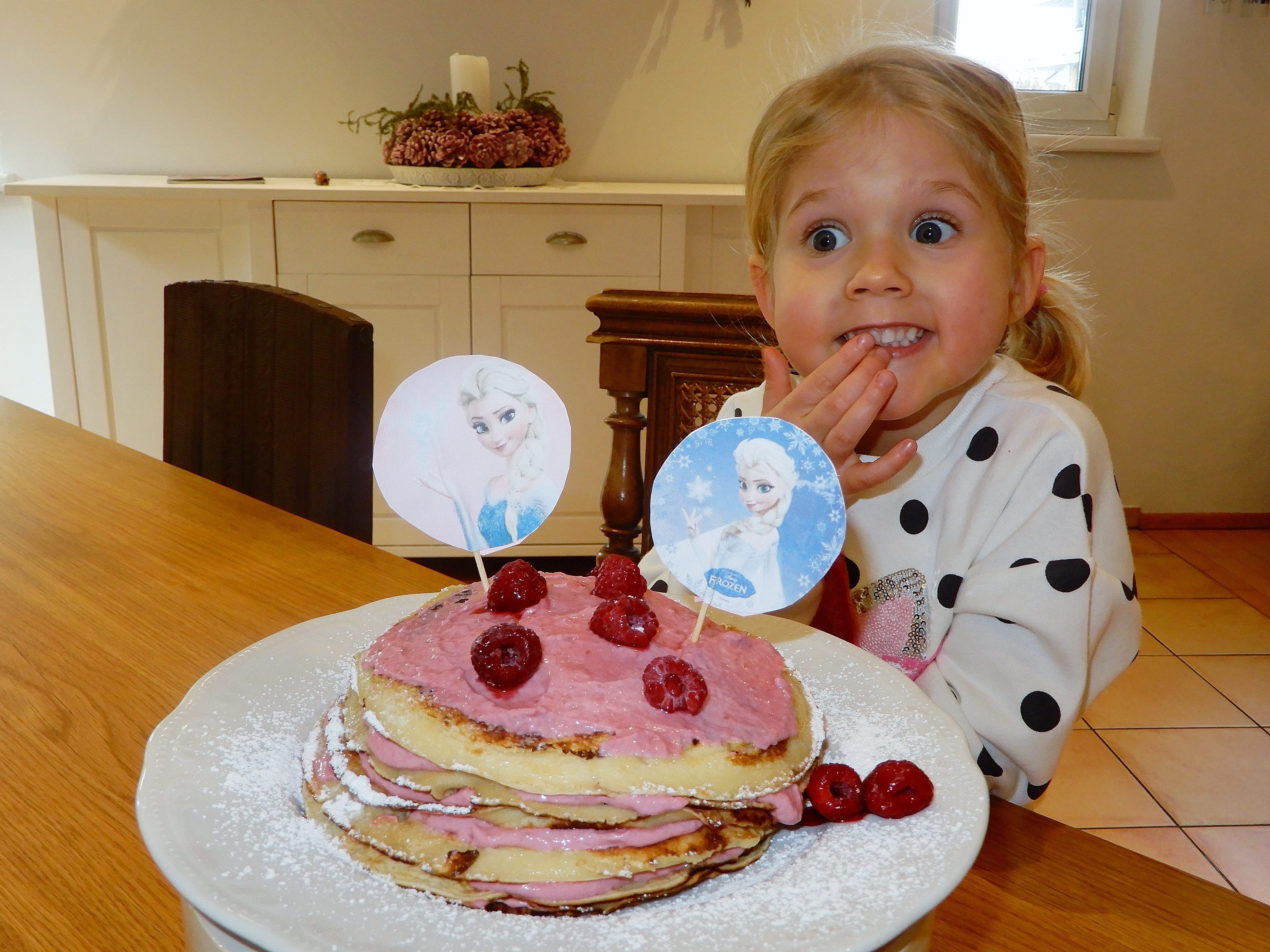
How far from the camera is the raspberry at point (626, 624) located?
0.53 metres

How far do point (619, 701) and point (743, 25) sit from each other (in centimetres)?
334

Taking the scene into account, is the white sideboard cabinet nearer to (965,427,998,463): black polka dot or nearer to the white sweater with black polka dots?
the white sweater with black polka dots

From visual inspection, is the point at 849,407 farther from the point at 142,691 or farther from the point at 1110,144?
the point at 1110,144

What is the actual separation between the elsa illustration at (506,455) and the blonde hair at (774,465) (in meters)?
0.11

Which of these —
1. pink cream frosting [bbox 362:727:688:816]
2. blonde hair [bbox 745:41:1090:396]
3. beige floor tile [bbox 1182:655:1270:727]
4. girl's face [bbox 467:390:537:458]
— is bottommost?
beige floor tile [bbox 1182:655:1270:727]

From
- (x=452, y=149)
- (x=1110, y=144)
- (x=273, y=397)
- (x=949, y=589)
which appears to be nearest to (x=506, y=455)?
(x=949, y=589)

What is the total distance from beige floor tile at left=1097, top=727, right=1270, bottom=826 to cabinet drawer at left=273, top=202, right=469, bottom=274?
6.74 feet

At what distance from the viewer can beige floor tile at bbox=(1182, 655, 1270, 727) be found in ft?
8.23

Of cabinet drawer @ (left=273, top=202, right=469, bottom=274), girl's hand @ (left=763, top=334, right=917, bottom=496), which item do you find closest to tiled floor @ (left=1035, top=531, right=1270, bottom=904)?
girl's hand @ (left=763, top=334, right=917, bottom=496)

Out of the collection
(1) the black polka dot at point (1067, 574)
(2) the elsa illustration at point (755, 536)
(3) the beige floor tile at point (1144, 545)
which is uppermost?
(2) the elsa illustration at point (755, 536)

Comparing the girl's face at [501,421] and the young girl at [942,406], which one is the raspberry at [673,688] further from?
the young girl at [942,406]

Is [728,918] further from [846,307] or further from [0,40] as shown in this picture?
[0,40]

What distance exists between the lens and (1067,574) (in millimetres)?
852

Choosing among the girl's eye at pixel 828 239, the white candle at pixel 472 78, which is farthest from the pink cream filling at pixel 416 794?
the white candle at pixel 472 78
